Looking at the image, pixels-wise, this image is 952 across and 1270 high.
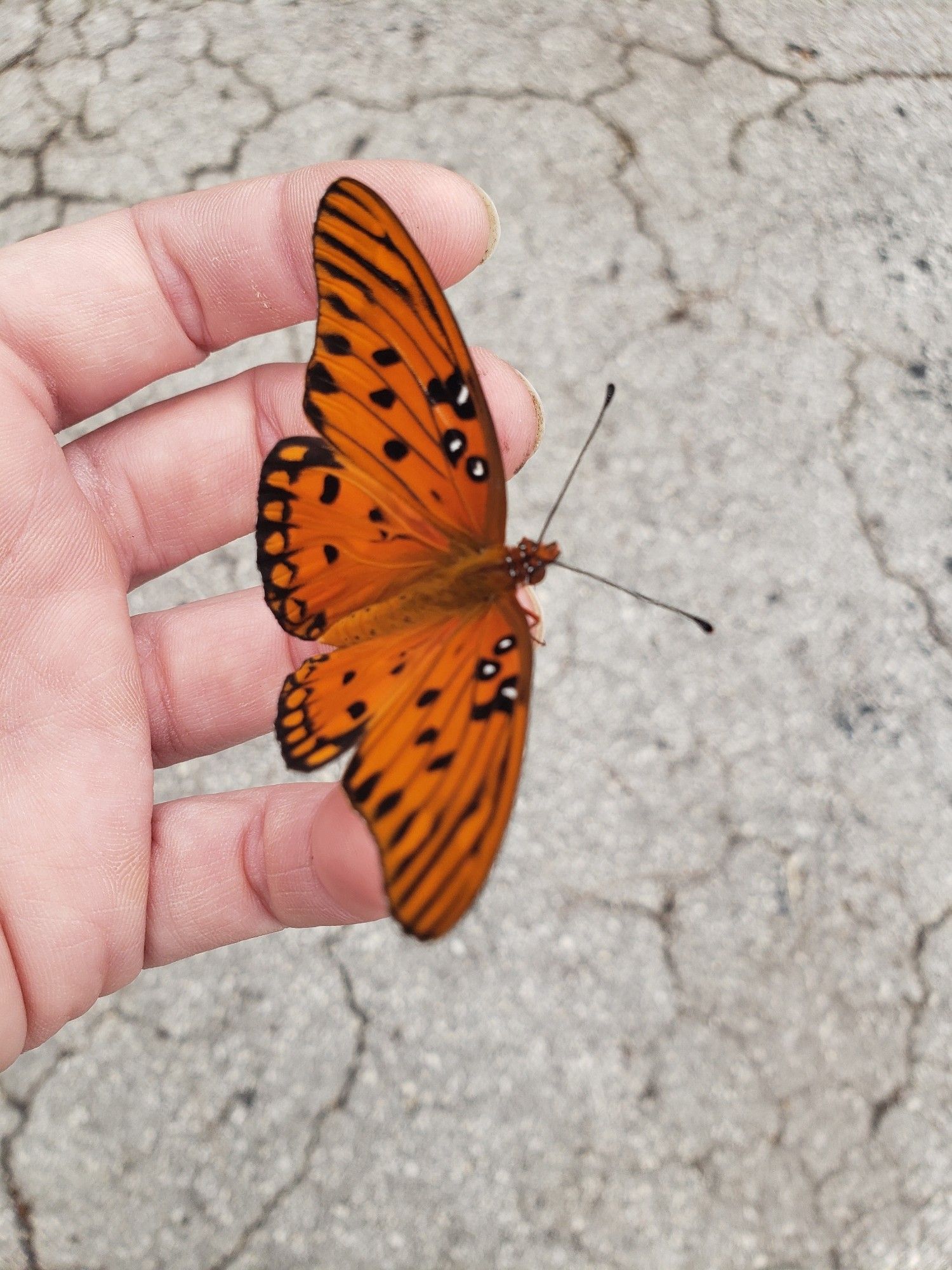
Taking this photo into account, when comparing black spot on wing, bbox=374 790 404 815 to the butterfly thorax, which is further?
the butterfly thorax

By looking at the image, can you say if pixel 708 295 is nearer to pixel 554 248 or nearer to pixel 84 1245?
pixel 554 248

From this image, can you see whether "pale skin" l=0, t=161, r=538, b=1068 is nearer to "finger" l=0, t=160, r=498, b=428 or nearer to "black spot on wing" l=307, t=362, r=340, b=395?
"finger" l=0, t=160, r=498, b=428

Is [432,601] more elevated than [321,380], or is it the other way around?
[321,380]

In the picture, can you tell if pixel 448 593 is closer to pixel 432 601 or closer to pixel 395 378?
pixel 432 601

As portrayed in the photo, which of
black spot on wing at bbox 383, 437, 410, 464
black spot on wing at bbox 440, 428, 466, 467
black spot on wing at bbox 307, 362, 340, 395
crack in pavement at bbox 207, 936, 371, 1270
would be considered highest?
black spot on wing at bbox 307, 362, 340, 395

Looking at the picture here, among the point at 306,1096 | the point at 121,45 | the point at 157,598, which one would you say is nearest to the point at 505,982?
the point at 306,1096

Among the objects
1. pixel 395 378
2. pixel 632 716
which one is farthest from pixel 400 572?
pixel 632 716

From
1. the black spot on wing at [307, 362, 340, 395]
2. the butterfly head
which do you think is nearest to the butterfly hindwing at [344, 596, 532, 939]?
the butterfly head
